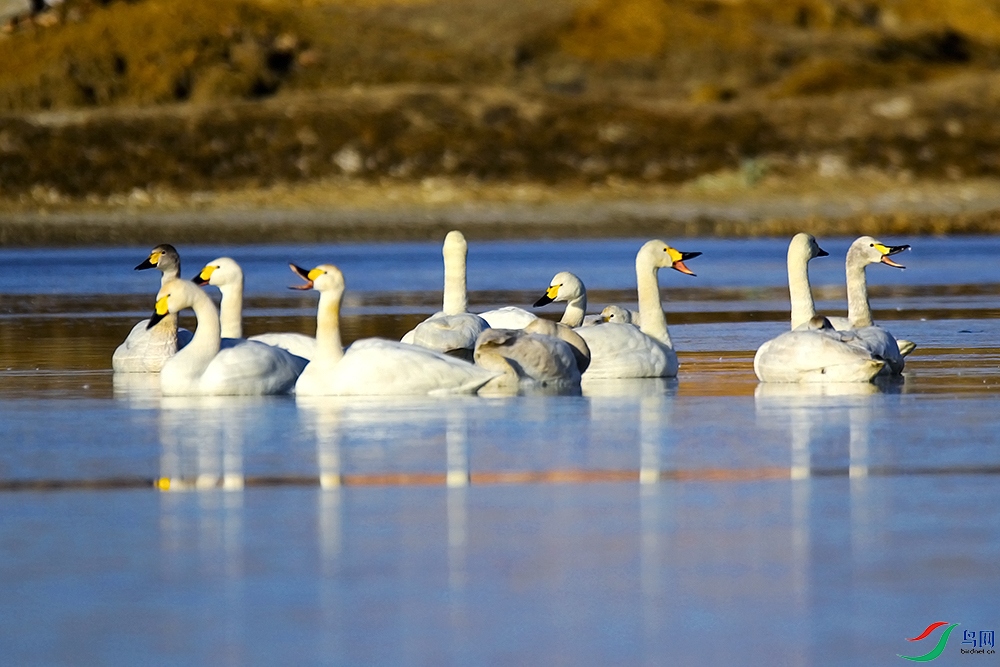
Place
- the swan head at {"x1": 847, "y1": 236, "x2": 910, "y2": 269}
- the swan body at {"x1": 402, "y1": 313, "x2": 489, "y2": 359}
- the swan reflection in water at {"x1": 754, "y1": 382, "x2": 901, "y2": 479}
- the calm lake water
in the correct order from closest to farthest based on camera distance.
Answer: the calm lake water → the swan reflection in water at {"x1": 754, "y1": 382, "x2": 901, "y2": 479} → the swan body at {"x1": 402, "y1": 313, "x2": 489, "y2": 359} → the swan head at {"x1": 847, "y1": 236, "x2": 910, "y2": 269}

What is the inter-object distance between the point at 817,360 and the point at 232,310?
3.46 metres

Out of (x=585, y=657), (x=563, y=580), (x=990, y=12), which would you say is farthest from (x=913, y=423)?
(x=990, y=12)

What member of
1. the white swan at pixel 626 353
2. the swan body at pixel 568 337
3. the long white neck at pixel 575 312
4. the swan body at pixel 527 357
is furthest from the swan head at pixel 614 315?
the swan body at pixel 527 357

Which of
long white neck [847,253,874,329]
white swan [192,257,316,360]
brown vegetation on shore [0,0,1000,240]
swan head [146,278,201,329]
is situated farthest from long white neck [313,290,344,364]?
brown vegetation on shore [0,0,1000,240]

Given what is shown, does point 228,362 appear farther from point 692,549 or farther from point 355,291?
point 355,291

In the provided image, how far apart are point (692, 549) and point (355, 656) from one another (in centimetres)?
149

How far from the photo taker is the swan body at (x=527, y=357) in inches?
407

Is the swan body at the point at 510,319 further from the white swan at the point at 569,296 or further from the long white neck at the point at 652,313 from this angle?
the long white neck at the point at 652,313

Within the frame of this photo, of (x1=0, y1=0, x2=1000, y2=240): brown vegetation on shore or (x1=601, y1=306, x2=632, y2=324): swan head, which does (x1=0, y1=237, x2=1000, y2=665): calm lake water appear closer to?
(x1=601, y1=306, x2=632, y2=324): swan head

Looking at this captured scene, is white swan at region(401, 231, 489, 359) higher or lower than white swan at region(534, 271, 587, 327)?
lower

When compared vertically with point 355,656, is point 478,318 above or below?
A: above

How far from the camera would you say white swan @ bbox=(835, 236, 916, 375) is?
10.7 meters

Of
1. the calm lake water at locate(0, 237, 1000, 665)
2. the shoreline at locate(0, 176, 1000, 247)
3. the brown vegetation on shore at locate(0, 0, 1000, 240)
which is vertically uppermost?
the brown vegetation on shore at locate(0, 0, 1000, 240)

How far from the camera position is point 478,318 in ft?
38.9
